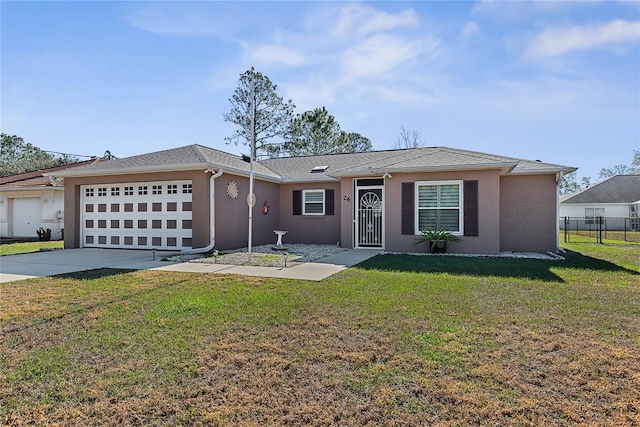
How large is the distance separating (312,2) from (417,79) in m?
4.88

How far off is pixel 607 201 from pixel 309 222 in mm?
30198

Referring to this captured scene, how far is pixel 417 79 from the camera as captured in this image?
1227cm

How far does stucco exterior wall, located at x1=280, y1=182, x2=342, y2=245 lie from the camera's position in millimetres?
14336

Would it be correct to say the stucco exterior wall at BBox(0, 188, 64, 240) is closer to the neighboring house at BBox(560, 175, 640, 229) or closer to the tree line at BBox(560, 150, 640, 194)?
the neighboring house at BBox(560, 175, 640, 229)

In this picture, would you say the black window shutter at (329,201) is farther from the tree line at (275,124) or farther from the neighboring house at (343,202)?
the tree line at (275,124)

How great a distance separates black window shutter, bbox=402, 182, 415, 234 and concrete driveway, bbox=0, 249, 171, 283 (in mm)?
7065

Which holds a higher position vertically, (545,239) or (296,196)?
(296,196)

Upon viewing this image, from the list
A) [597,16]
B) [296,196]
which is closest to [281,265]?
[296,196]

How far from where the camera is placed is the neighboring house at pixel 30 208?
18.1 meters

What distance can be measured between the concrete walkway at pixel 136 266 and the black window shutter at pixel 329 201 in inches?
136

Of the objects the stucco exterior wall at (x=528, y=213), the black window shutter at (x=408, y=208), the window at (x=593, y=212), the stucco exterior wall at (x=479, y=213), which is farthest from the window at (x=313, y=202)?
the window at (x=593, y=212)

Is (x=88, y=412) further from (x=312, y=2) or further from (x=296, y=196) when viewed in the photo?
(x=296, y=196)

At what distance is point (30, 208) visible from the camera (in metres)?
18.8

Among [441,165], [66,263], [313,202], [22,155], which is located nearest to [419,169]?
[441,165]
